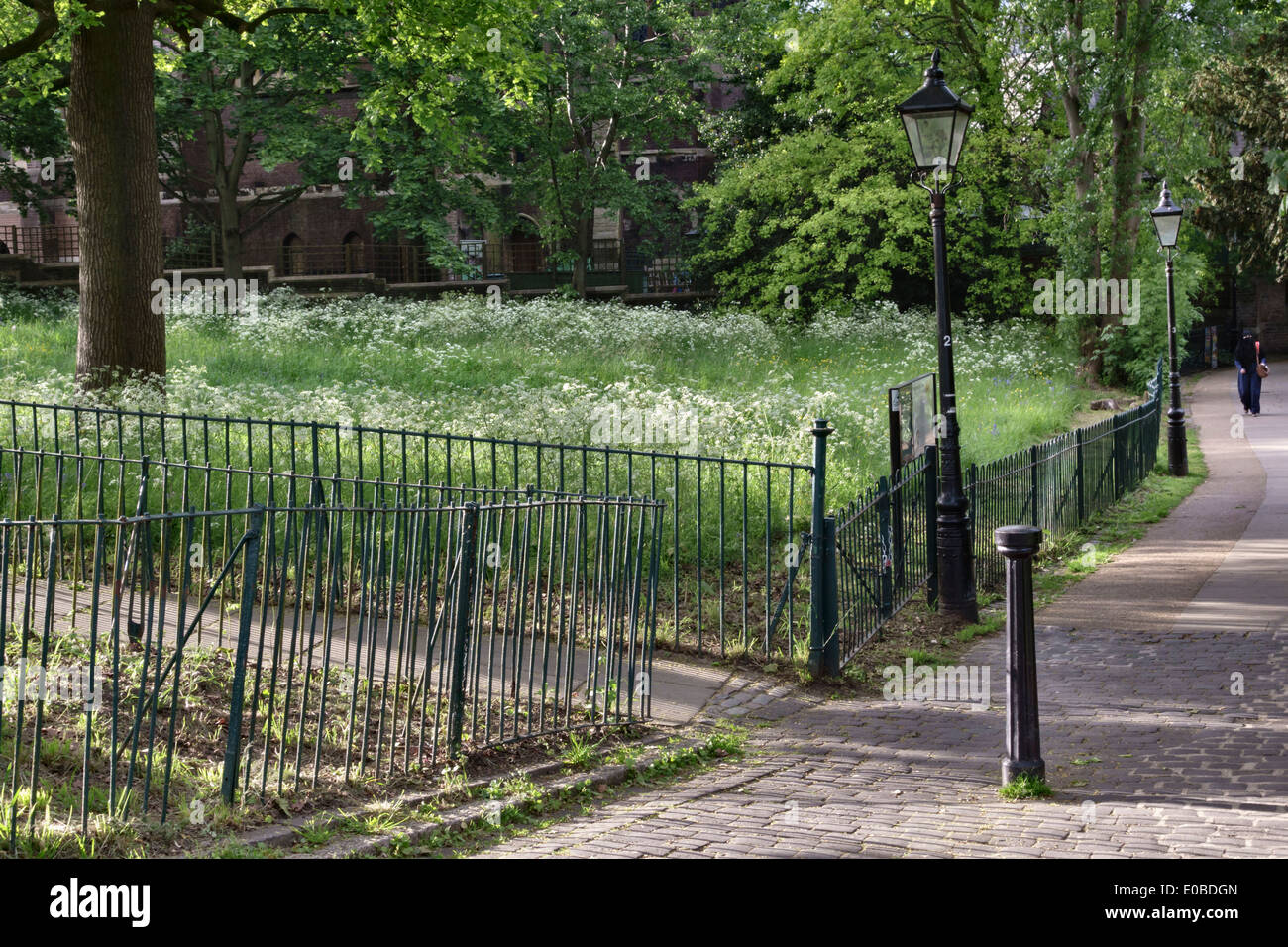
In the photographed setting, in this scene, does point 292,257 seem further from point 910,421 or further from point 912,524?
point 912,524

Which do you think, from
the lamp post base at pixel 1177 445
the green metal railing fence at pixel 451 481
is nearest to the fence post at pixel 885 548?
the green metal railing fence at pixel 451 481

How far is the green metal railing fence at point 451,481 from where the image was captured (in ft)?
31.0

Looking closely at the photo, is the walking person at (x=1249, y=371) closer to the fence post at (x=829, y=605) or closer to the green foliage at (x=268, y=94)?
the green foliage at (x=268, y=94)

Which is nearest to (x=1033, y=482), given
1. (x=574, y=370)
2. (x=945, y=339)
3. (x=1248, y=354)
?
(x=945, y=339)

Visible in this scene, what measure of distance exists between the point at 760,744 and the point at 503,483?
16.0 feet

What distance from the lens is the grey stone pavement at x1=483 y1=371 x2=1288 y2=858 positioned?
521 cm

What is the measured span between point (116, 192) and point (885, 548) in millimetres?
9439

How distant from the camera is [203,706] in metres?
6.66

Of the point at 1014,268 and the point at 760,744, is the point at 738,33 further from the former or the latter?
the point at 760,744

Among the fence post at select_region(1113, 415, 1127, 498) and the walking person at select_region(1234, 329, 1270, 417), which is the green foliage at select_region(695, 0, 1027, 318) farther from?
the fence post at select_region(1113, 415, 1127, 498)

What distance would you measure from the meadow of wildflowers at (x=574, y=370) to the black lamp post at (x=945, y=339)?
7.83 ft

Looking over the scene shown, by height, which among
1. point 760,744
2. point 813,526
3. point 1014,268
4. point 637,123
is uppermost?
point 637,123

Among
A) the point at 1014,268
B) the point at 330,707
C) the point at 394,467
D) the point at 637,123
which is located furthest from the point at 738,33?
the point at 330,707

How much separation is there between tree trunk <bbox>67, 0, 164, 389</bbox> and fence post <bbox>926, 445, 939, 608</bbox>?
8.28 meters
